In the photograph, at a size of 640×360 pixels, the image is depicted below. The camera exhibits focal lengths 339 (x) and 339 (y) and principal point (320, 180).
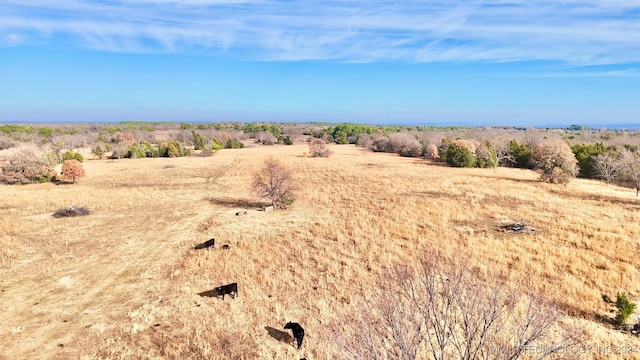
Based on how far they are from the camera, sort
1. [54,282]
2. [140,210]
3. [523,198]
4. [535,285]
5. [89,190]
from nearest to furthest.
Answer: [535,285] < [54,282] < [140,210] < [523,198] < [89,190]

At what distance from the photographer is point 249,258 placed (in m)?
19.0

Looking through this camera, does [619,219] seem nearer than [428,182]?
Yes

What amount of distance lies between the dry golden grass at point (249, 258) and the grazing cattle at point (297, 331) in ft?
1.17

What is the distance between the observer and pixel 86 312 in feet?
44.2

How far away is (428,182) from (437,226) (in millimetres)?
21213

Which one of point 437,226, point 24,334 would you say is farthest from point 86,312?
point 437,226

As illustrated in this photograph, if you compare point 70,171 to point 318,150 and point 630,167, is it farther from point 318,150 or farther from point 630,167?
point 630,167

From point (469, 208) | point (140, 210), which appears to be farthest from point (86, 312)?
point (469, 208)

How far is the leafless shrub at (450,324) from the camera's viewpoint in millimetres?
7586

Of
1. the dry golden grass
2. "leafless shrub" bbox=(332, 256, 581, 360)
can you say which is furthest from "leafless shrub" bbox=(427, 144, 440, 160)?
"leafless shrub" bbox=(332, 256, 581, 360)

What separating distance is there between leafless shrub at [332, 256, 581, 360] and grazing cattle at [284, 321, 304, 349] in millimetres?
1271

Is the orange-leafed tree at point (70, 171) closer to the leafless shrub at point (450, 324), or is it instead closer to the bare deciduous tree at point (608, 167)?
the leafless shrub at point (450, 324)

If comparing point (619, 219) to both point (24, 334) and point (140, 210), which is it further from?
point (140, 210)

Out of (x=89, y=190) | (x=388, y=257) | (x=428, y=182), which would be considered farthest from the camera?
(x=428, y=182)
